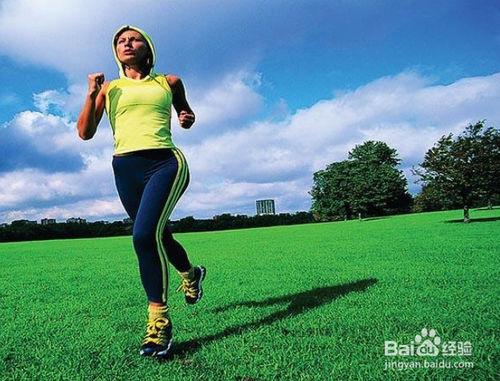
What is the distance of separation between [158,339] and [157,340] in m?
0.01

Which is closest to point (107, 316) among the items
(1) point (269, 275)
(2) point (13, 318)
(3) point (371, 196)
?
(2) point (13, 318)

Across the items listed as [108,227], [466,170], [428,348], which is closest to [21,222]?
[108,227]

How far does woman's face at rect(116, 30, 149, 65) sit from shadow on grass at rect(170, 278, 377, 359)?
258cm

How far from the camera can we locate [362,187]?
6456 cm

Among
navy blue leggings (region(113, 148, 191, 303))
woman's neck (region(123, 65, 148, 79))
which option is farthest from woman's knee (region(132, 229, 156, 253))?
woman's neck (region(123, 65, 148, 79))

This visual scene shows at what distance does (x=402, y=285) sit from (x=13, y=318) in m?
5.28

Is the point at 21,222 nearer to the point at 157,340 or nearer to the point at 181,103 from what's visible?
the point at 181,103

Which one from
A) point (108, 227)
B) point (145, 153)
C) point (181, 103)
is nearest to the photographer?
point (145, 153)

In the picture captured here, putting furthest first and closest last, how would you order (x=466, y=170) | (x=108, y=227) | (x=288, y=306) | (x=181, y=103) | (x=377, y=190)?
(x=377, y=190) < (x=108, y=227) < (x=466, y=170) < (x=288, y=306) < (x=181, y=103)

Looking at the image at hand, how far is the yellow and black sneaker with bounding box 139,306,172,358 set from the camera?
349 centimetres

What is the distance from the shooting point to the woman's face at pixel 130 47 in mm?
3969

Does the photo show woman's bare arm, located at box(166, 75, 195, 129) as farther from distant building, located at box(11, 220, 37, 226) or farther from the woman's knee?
distant building, located at box(11, 220, 37, 226)

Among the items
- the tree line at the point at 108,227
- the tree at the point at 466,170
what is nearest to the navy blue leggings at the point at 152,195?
the tree at the point at 466,170

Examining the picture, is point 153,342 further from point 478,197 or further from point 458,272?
point 478,197
